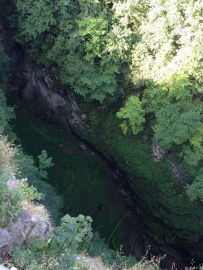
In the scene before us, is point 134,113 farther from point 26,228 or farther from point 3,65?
point 26,228

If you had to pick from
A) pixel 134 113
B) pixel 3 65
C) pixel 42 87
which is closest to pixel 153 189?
pixel 134 113

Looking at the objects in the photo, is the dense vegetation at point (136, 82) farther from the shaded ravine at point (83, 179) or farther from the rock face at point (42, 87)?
the shaded ravine at point (83, 179)

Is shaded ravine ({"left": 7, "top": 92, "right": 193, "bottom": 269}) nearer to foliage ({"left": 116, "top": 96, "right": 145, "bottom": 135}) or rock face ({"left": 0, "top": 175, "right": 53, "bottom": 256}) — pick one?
foliage ({"left": 116, "top": 96, "right": 145, "bottom": 135})

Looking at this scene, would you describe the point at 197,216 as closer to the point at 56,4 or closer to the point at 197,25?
the point at 197,25

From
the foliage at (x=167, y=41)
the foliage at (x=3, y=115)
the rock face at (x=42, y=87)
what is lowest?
the foliage at (x=3, y=115)

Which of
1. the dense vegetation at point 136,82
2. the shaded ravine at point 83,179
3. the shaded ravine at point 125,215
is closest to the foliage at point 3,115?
the dense vegetation at point 136,82
